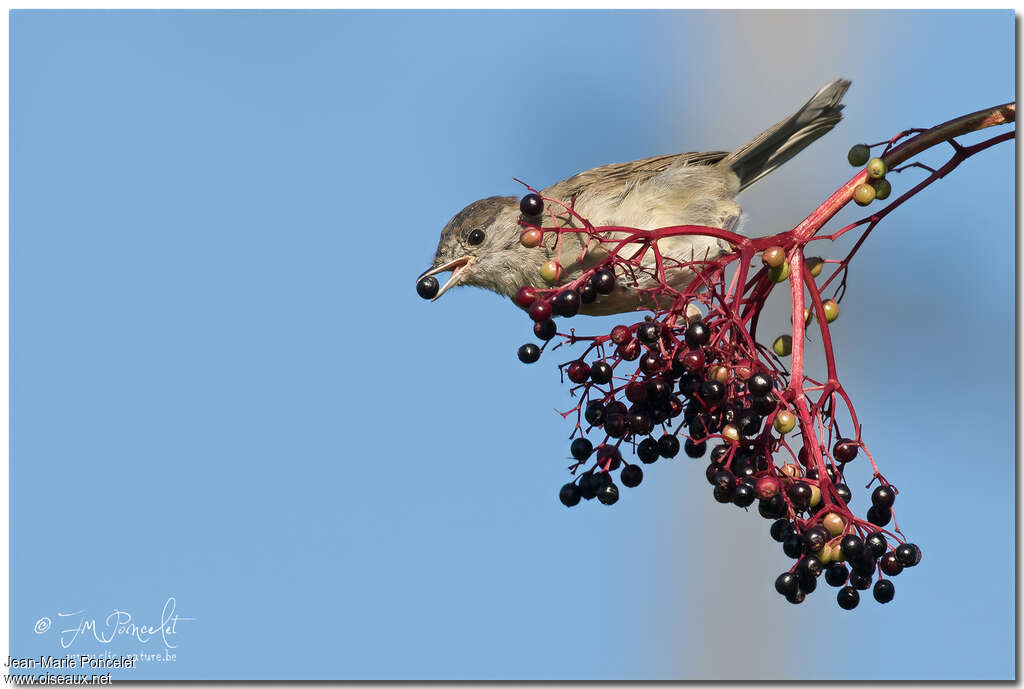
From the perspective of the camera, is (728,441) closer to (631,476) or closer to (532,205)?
(631,476)

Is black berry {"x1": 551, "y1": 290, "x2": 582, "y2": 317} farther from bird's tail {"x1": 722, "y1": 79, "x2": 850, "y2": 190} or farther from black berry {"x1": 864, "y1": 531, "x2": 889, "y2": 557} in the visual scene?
bird's tail {"x1": 722, "y1": 79, "x2": 850, "y2": 190}

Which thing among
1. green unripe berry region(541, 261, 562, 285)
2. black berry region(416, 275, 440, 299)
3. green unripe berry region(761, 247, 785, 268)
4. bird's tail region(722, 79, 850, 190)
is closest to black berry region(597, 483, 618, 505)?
green unripe berry region(541, 261, 562, 285)

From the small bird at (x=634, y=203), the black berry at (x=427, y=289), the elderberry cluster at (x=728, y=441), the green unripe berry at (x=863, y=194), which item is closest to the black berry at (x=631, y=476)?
the elderberry cluster at (x=728, y=441)

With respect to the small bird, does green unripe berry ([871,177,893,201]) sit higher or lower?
lower

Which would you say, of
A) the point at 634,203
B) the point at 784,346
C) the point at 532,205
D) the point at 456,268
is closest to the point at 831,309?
the point at 784,346

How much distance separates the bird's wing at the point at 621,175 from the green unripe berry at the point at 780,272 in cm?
227

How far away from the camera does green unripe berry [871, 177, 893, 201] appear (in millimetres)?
2812

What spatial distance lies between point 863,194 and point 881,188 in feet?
0.27

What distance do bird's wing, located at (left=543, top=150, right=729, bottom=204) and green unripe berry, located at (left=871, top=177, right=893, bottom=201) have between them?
2232 mm

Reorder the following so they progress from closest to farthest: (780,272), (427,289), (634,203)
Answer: (780,272), (427,289), (634,203)

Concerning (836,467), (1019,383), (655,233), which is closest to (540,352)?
(655,233)

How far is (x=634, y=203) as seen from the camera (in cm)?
498

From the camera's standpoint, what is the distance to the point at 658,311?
2904 mm

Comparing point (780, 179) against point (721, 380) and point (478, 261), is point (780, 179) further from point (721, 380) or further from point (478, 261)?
point (721, 380)
